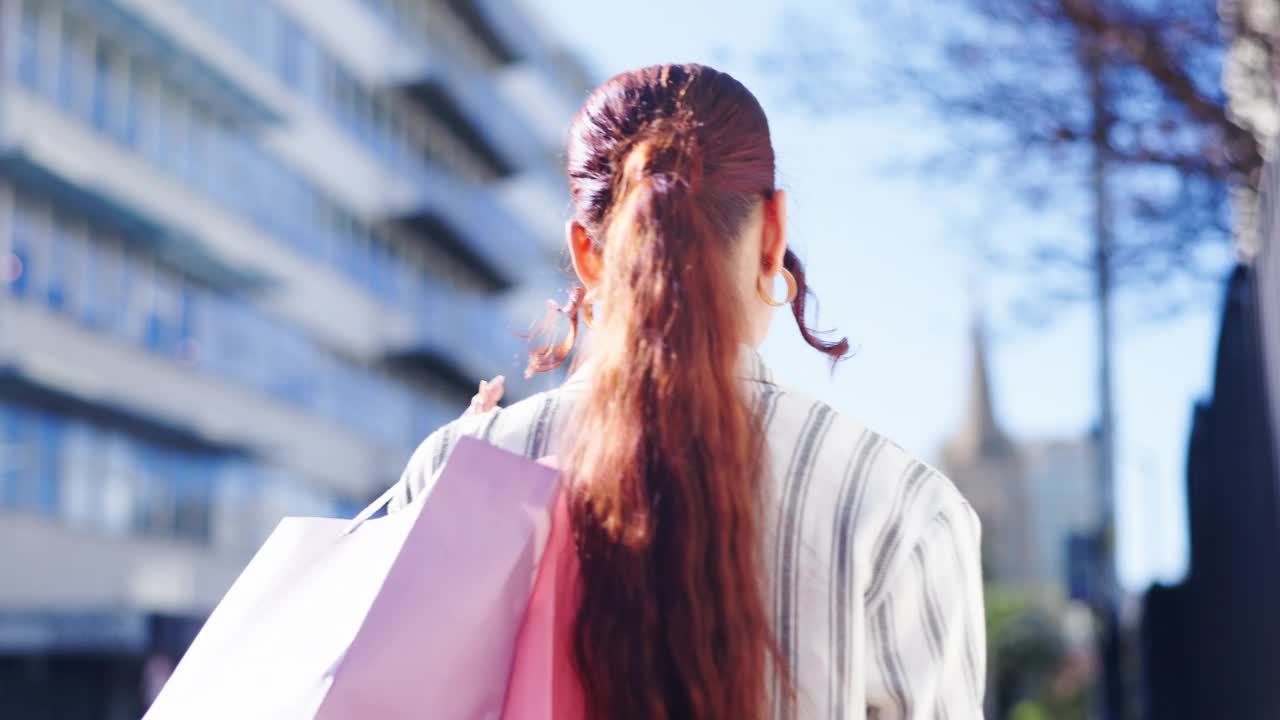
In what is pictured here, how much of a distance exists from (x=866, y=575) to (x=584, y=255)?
20.9 inches

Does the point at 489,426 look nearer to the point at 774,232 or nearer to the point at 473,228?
the point at 774,232

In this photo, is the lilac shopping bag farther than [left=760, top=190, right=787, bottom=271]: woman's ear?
No

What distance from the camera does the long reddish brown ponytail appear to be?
5.78ft

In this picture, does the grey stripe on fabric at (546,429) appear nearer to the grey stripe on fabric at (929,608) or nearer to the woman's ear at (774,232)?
the woman's ear at (774,232)

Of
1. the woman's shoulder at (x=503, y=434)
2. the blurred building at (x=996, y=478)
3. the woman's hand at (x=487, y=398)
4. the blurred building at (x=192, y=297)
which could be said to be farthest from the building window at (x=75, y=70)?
the blurred building at (x=996, y=478)

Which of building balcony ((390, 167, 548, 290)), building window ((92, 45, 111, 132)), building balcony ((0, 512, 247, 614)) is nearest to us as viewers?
building balcony ((0, 512, 247, 614))

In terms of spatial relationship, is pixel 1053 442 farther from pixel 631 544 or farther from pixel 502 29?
pixel 631 544

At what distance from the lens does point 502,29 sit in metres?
46.9

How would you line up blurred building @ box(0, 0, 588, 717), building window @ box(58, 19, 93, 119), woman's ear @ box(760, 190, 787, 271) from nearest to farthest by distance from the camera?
1. woman's ear @ box(760, 190, 787, 271)
2. blurred building @ box(0, 0, 588, 717)
3. building window @ box(58, 19, 93, 119)

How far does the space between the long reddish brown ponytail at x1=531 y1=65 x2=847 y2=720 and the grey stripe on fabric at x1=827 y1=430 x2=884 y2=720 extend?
0.07 m

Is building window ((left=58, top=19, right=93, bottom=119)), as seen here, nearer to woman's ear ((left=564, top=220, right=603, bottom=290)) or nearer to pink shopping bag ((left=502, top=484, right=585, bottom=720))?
woman's ear ((left=564, top=220, right=603, bottom=290))

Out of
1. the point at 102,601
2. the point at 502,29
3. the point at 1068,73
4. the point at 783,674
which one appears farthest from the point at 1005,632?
the point at 783,674

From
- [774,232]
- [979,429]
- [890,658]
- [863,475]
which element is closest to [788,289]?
[774,232]

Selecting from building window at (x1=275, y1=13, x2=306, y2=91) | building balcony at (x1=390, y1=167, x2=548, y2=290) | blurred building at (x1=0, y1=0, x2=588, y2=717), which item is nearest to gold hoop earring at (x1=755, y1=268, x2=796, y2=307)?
blurred building at (x1=0, y1=0, x2=588, y2=717)
